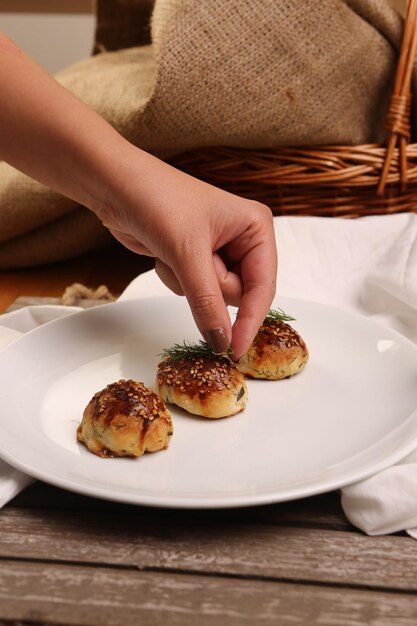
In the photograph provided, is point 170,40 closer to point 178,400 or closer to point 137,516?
point 178,400

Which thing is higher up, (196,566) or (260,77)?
(260,77)

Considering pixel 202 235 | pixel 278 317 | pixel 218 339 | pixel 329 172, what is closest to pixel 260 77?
pixel 329 172

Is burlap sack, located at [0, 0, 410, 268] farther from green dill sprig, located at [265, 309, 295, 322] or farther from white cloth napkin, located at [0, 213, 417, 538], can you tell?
green dill sprig, located at [265, 309, 295, 322]

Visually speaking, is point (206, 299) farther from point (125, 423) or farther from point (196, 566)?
point (196, 566)

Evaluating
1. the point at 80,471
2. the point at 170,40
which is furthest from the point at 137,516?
the point at 170,40

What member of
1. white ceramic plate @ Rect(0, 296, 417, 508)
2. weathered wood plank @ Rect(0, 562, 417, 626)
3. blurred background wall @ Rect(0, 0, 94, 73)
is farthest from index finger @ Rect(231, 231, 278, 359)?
blurred background wall @ Rect(0, 0, 94, 73)

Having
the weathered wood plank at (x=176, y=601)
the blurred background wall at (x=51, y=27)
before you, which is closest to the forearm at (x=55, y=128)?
the weathered wood plank at (x=176, y=601)

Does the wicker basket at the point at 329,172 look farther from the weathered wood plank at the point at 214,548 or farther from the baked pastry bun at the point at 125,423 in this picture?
the weathered wood plank at the point at 214,548
